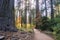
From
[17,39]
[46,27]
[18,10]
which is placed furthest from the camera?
[18,10]

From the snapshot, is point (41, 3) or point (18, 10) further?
point (18, 10)

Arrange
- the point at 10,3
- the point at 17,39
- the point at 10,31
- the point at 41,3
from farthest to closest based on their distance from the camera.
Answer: the point at 41,3 → the point at 10,3 → the point at 10,31 → the point at 17,39

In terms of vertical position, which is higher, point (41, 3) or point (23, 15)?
point (41, 3)

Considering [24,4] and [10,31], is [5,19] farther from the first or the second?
[24,4]

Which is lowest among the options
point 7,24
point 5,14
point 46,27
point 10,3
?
point 46,27

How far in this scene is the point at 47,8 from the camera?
3081cm

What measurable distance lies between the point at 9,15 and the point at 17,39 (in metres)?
2.10

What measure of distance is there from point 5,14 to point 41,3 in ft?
85.0

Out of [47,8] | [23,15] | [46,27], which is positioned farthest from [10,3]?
[23,15]

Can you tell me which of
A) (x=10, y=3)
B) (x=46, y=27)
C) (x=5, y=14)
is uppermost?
(x=10, y=3)

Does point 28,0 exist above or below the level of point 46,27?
above

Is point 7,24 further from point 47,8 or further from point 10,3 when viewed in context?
point 47,8

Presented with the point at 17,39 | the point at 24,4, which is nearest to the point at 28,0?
the point at 24,4

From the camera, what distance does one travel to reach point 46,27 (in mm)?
18078
